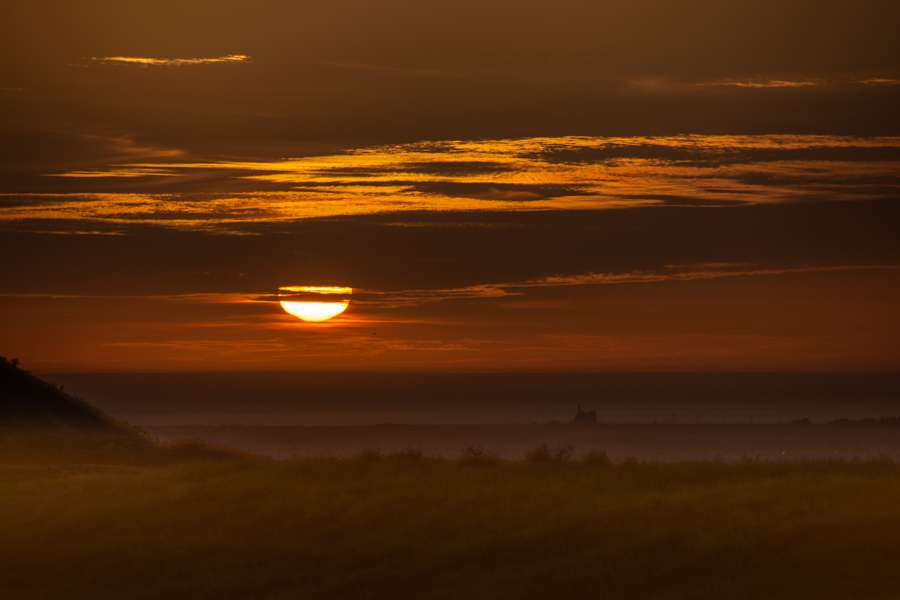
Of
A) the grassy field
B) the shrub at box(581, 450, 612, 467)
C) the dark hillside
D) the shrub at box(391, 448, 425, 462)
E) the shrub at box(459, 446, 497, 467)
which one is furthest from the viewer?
the dark hillside

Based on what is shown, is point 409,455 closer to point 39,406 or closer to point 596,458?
point 596,458

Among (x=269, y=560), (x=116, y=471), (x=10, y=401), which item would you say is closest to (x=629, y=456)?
(x=269, y=560)

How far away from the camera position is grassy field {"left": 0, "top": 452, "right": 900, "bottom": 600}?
25.0 m

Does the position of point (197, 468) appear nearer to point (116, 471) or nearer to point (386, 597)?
point (116, 471)

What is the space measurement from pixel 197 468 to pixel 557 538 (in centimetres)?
1379

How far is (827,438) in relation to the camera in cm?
11238

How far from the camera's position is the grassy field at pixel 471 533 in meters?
25.0

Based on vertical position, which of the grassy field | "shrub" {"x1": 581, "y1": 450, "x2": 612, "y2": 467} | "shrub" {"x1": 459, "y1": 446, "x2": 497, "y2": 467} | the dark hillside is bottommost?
the grassy field

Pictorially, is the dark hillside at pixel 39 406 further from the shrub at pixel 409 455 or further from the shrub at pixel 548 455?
the shrub at pixel 548 455

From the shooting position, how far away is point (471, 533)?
2862 cm

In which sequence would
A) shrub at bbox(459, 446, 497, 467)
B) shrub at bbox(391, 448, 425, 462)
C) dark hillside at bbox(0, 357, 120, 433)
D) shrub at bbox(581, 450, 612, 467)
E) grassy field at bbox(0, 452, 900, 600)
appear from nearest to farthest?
grassy field at bbox(0, 452, 900, 600) → shrub at bbox(581, 450, 612, 467) → shrub at bbox(459, 446, 497, 467) → shrub at bbox(391, 448, 425, 462) → dark hillside at bbox(0, 357, 120, 433)

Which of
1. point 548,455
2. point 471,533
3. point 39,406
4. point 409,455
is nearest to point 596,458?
point 548,455

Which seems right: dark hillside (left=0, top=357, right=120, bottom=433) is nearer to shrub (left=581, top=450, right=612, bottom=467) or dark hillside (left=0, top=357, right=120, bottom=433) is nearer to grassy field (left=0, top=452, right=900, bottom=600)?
grassy field (left=0, top=452, right=900, bottom=600)

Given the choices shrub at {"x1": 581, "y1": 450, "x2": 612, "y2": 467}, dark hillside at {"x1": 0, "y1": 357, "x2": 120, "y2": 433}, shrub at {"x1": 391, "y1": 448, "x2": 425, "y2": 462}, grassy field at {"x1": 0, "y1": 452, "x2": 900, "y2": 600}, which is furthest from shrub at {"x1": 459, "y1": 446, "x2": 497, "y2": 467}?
dark hillside at {"x1": 0, "y1": 357, "x2": 120, "y2": 433}
